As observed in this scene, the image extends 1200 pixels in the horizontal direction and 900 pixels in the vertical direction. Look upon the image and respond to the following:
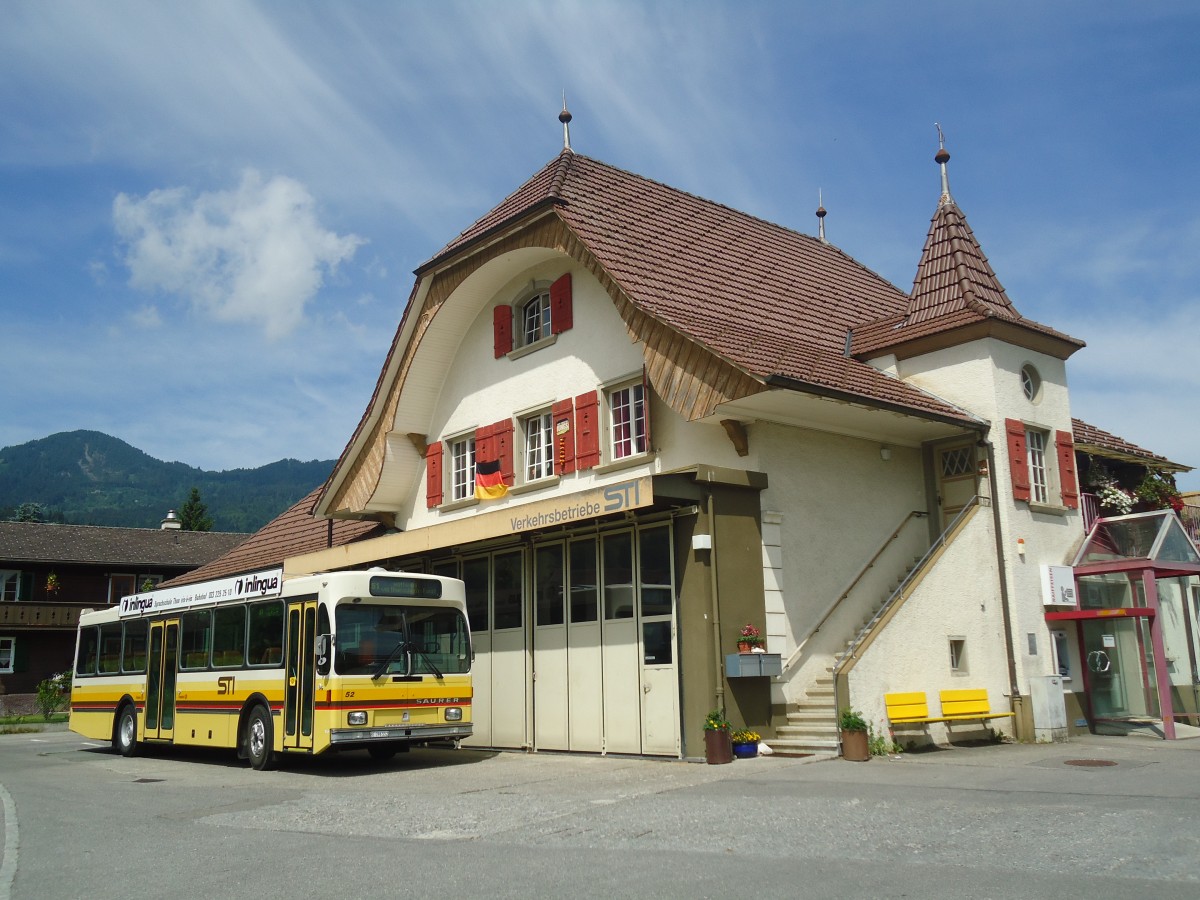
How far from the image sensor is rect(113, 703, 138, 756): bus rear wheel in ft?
63.8

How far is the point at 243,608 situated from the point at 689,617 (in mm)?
6560

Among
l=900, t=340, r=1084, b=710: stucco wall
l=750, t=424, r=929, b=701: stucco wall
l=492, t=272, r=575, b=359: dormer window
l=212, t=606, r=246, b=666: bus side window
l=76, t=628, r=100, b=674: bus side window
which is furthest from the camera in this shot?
l=76, t=628, r=100, b=674: bus side window

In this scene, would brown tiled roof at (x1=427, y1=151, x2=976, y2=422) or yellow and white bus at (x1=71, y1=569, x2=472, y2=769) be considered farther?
brown tiled roof at (x1=427, y1=151, x2=976, y2=422)

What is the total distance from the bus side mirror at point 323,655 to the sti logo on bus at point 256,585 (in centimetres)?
175

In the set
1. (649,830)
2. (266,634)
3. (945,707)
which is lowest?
(649,830)

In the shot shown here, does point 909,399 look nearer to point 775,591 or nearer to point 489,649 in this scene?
point 775,591

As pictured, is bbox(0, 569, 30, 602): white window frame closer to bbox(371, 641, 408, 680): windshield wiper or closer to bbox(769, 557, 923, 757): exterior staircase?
bbox(371, 641, 408, 680): windshield wiper

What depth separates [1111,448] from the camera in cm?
2069

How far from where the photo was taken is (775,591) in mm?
15484

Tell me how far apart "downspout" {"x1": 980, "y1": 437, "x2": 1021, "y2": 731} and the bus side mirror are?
969 cm

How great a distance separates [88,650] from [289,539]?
5525 mm

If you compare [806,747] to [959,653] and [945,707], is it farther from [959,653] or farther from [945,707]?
[959,653]

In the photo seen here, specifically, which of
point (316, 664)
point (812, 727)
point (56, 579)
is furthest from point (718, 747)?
point (56, 579)

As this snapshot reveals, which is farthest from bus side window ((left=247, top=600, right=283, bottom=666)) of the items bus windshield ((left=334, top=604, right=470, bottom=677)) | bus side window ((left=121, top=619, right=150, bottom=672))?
bus side window ((left=121, top=619, right=150, bottom=672))
